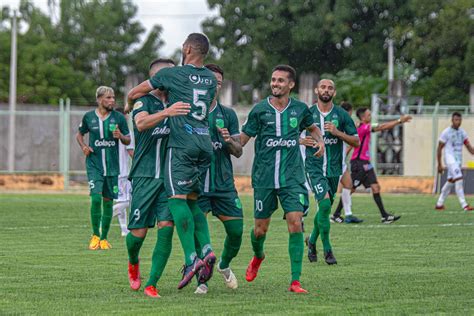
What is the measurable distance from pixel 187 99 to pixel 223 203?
125 cm

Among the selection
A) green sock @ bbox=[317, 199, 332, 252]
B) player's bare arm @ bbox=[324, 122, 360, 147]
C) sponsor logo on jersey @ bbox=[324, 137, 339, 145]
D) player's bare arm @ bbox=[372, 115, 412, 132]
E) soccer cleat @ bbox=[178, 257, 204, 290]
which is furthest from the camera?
player's bare arm @ bbox=[372, 115, 412, 132]

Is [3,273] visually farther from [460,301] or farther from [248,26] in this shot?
[248,26]

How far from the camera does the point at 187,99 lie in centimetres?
953

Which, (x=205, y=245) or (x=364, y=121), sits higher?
(x=364, y=121)

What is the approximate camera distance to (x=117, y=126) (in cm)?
1546

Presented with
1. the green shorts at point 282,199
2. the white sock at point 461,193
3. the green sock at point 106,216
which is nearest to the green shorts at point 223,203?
the green shorts at point 282,199

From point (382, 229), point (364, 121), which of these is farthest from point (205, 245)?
point (364, 121)

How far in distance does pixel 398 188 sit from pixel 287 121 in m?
23.0

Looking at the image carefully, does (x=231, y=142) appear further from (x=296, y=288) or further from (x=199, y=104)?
(x=296, y=288)

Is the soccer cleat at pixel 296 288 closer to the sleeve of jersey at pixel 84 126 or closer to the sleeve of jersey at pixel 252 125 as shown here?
the sleeve of jersey at pixel 252 125

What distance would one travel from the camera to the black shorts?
21422 mm

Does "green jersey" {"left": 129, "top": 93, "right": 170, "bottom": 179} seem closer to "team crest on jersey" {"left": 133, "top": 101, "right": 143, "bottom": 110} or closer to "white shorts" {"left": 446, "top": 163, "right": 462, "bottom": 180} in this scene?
"team crest on jersey" {"left": 133, "top": 101, "right": 143, "bottom": 110}

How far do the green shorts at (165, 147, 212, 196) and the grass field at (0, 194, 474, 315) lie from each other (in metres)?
0.88

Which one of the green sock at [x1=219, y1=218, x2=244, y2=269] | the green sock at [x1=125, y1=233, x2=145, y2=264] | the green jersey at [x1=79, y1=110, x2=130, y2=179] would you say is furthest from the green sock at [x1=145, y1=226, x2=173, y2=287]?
the green jersey at [x1=79, y1=110, x2=130, y2=179]
